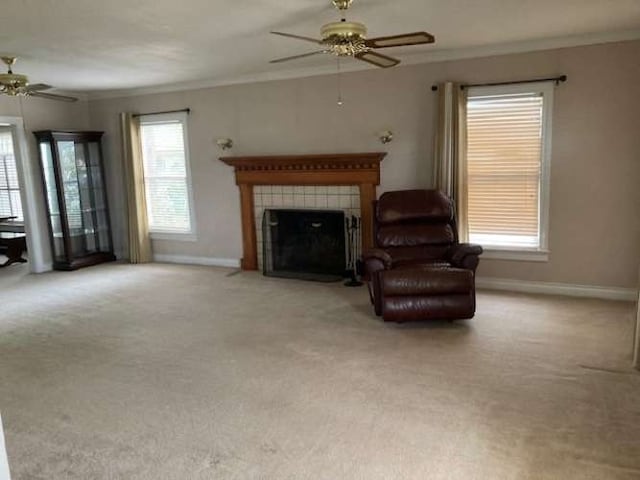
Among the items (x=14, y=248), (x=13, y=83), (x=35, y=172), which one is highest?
(x=13, y=83)

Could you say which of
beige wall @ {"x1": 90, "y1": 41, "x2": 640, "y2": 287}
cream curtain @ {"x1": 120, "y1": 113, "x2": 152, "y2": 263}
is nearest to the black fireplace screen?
beige wall @ {"x1": 90, "y1": 41, "x2": 640, "y2": 287}

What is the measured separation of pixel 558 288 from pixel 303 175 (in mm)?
2993

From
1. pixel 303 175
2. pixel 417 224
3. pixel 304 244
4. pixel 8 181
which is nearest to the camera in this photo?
pixel 417 224

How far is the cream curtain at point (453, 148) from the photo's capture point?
4.94m

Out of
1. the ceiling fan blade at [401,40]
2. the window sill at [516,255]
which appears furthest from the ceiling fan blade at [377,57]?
the window sill at [516,255]

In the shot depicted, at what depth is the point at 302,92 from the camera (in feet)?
19.0

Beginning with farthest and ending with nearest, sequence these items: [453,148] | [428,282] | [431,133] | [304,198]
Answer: [304,198] < [431,133] < [453,148] < [428,282]

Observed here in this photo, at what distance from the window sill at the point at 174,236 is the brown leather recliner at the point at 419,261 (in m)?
3.02

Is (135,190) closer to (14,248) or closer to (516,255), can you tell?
(14,248)

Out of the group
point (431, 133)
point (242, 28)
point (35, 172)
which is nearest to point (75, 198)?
point (35, 172)

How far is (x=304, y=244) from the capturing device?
610 centimetres

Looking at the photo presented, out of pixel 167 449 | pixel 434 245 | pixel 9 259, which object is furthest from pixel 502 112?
pixel 9 259

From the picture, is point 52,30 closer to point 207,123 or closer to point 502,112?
point 207,123

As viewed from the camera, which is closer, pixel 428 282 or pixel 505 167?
pixel 428 282
